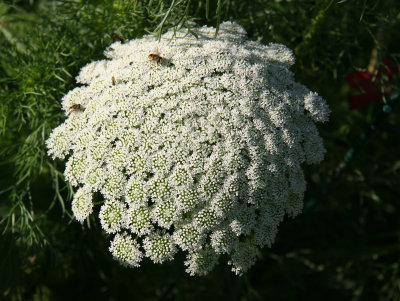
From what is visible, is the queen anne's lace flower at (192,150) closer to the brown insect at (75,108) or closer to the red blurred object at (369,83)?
the brown insect at (75,108)

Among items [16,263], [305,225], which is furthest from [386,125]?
[16,263]

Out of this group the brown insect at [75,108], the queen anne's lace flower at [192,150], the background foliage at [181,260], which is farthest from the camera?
the background foliage at [181,260]

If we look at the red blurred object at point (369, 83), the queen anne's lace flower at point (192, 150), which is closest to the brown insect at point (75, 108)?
the queen anne's lace flower at point (192, 150)

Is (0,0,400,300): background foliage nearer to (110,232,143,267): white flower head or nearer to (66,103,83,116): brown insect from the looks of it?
(66,103,83,116): brown insect

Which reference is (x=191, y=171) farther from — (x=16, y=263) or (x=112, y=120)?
(x=16, y=263)

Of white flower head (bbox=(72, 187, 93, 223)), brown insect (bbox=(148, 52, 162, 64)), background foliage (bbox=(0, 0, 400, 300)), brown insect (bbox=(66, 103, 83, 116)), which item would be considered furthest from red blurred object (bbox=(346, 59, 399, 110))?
white flower head (bbox=(72, 187, 93, 223))
